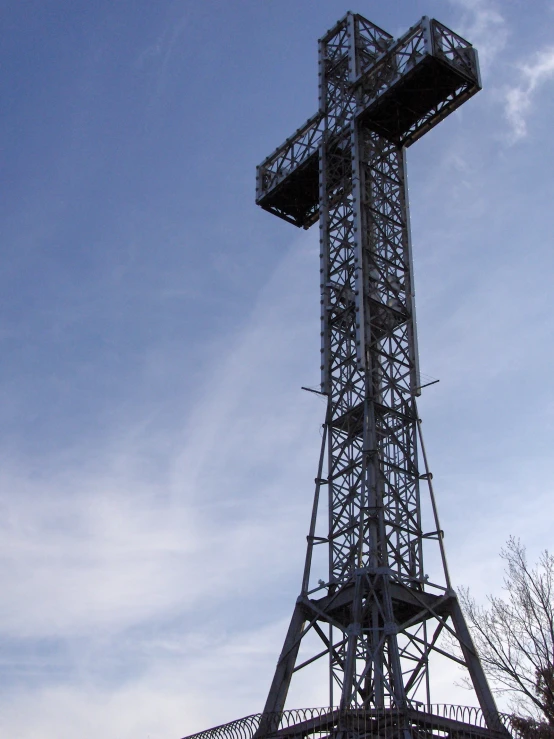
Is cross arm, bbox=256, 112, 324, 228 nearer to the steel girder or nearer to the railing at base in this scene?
the steel girder

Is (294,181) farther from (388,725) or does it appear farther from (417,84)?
(388,725)

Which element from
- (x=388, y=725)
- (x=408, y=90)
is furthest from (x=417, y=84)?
(x=388, y=725)

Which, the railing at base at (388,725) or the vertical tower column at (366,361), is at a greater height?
the vertical tower column at (366,361)

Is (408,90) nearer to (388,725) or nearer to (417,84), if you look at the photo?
(417,84)

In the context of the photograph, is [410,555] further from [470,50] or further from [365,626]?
[470,50]

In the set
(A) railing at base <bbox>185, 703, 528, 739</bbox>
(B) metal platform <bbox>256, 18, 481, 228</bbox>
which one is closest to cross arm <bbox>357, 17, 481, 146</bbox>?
(B) metal platform <bbox>256, 18, 481, 228</bbox>

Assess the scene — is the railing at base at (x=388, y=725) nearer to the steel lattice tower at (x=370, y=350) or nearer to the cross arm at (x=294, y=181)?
the steel lattice tower at (x=370, y=350)

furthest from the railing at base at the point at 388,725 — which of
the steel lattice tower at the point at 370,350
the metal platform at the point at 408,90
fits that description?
the metal platform at the point at 408,90

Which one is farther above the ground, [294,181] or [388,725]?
[294,181]

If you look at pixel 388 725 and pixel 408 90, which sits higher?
pixel 408 90

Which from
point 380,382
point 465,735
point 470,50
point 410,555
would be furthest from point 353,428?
point 470,50

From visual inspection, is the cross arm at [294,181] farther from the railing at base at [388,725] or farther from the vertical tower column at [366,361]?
the railing at base at [388,725]

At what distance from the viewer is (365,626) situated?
33719mm

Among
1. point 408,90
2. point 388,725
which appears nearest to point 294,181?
point 408,90
